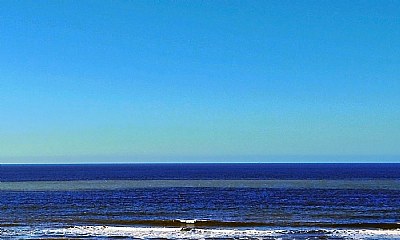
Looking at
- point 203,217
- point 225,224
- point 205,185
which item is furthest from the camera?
point 205,185

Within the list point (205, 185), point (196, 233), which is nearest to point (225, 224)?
point (196, 233)

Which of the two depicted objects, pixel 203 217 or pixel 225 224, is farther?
pixel 203 217

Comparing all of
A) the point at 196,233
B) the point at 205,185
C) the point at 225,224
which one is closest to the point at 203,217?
the point at 225,224

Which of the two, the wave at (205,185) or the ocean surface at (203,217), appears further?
the wave at (205,185)

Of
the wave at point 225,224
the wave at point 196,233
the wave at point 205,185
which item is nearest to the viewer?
the wave at point 196,233

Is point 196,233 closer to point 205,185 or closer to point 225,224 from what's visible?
point 225,224

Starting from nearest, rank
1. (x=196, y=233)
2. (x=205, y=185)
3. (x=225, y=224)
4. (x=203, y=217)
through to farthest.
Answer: (x=196, y=233), (x=225, y=224), (x=203, y=217), (x=205, y=185)

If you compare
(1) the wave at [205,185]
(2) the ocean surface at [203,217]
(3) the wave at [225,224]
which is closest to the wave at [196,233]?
(2) the ocean surface at [203,217]

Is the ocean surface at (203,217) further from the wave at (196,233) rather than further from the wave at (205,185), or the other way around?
the wave at (205,185)

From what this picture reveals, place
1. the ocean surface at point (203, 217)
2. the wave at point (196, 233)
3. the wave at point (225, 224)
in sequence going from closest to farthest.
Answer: the wave at point (196, 233)
the ocean surface at point (203, 217)
the wave at point (225, 224)

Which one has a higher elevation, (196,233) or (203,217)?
(203,217)

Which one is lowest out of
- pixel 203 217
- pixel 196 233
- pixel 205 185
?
pixel 196 233

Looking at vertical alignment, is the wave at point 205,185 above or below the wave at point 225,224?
above

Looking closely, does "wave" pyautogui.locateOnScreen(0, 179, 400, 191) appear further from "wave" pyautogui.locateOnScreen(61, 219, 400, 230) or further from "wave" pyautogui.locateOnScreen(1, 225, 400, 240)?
"wave" pyautogui.locateOnScreen(1, 225, 400, 240)
